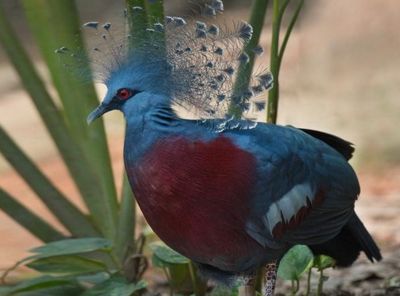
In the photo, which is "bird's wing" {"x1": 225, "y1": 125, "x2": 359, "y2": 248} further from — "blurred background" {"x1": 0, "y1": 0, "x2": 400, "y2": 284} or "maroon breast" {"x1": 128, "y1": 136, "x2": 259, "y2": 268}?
"blurred background" {"x1": 0, "y1": 0, "x2": 400, "y2": 284}

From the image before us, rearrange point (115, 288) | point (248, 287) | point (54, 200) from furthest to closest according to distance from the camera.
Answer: point (54, 200), point (115, 288), point (248, 287)

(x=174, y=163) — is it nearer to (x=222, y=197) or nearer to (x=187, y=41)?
(x=222, y=197)

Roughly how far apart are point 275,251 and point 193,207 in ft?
0.83

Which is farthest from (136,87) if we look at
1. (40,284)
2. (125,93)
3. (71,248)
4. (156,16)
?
(40,284)

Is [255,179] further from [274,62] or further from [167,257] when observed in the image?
[167,257]

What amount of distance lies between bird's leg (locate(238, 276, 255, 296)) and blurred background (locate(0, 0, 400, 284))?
61.6 inches

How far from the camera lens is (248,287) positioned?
7.15ft

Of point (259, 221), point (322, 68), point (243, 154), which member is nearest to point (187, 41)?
point (243, 154)

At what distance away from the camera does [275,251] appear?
2.08 meters

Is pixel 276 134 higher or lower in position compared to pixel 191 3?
lower

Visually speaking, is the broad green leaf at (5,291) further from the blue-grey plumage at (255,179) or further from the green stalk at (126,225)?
the blue-grey plumage at (255,179)

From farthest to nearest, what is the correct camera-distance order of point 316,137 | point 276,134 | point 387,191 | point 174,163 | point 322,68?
point 322,68 < point 387,191 < point 316,137 < point 276,134 < point 174,163

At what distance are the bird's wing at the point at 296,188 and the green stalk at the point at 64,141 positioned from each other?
0.86 meters

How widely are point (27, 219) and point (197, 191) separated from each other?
1.03 m
